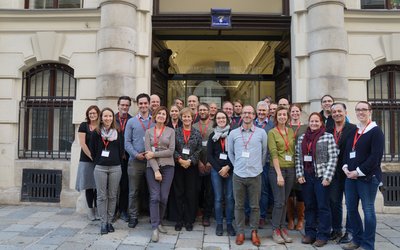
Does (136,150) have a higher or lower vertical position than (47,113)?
lower

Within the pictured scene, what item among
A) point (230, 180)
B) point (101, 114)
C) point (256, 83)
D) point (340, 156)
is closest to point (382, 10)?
point (256, 83)

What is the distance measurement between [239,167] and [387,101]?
466cm

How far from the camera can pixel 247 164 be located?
5.24m

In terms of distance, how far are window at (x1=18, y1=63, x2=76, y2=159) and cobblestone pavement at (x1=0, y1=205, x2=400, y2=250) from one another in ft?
6.16

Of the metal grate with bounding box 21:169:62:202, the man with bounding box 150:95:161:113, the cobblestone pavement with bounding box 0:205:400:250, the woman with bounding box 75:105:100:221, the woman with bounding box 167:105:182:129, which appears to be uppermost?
the man with bounding box 150:95:161:113

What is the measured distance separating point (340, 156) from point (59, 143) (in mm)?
6206

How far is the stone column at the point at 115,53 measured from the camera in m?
7.27

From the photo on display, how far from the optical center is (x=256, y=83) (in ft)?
32.6

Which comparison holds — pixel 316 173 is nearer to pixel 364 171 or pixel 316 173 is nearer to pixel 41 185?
pixel 364 171

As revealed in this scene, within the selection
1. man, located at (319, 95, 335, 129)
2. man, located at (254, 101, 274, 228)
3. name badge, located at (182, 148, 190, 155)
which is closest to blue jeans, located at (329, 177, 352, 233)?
man, located at (319, 95, 335, 129)

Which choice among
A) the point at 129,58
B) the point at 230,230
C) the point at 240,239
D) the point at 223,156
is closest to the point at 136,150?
the point at 223,156

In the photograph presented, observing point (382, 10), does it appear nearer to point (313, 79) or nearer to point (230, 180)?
point (313, 79)

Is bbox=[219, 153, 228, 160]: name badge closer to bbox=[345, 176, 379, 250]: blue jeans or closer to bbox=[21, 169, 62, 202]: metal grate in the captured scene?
bbox=[345, 176, 379, 250]: blue jeans

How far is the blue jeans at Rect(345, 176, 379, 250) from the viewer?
193 inches
